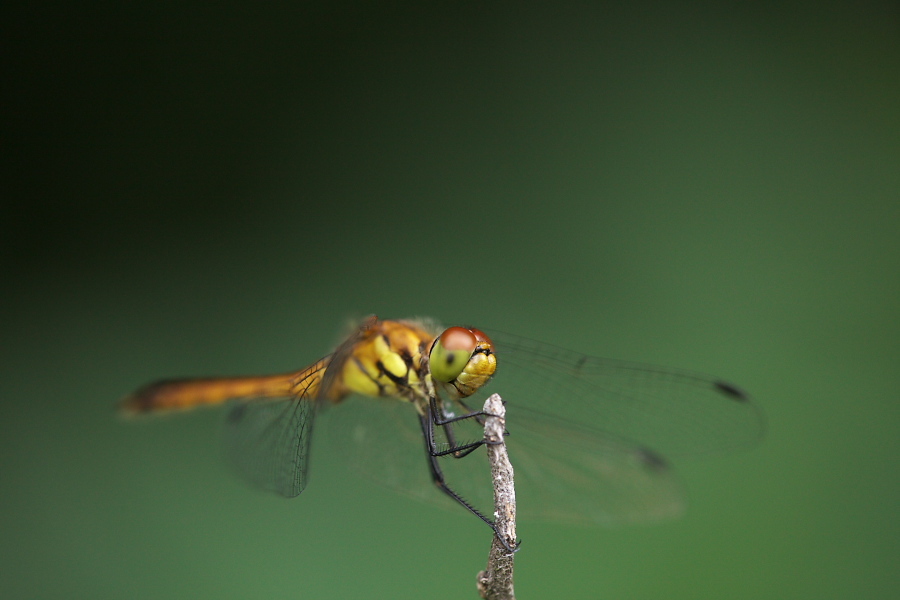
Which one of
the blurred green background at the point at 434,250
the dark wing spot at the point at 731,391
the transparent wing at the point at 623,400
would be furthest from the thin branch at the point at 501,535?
the blurred green background at the point at 434,250

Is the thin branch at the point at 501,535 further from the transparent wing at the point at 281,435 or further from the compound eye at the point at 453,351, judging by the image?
the transparent wing at the point at 281,435

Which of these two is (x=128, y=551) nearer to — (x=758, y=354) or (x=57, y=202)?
(x=57, y=202)

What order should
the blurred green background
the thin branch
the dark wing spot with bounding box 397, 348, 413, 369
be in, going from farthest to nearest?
the blurred green background
the dark wing spot with bounding box 397, 348, 413, 369
the thin branch

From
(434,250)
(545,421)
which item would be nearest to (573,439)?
(545,421)

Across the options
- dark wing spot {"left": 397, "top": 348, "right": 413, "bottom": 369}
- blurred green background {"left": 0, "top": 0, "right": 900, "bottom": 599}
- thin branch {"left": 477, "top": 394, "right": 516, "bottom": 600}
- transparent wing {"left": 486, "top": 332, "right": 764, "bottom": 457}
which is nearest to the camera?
thin branch {"left": 477, "top": 394, "right": 516, "bottom": 600}

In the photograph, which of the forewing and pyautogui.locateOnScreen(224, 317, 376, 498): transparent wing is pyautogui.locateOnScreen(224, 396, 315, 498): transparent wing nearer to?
pyautogui.locateOnScreen(224, 317, 376, 498): transparent wing

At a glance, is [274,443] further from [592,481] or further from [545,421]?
[592,481]

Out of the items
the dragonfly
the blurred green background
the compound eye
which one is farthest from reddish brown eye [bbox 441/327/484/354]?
the blurred green background
